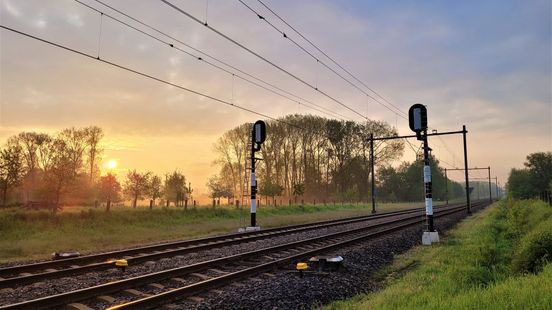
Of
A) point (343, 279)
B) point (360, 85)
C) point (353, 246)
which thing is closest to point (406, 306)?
point (343, 279)

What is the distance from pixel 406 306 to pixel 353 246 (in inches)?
389

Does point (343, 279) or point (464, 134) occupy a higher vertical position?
point (464, 134)

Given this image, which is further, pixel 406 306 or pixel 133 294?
pixel 133 294

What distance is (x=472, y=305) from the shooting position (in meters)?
6.09

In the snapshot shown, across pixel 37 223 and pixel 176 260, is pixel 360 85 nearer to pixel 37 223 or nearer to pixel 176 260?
pixel 176 260

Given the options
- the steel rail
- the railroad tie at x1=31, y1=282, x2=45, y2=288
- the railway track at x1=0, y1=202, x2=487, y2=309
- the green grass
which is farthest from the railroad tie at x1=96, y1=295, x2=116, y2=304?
the green grass

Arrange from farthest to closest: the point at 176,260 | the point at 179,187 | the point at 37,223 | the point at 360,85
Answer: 1. the point at 179,187
2. the point at 360,85
3. the point at 37,223
4. the point at 176,260

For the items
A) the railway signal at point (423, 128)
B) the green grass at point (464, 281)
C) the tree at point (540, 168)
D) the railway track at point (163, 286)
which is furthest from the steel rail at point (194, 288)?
the tree at point (540, 168)

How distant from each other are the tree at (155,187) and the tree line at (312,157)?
9460mm

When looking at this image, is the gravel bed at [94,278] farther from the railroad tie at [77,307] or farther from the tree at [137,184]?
the tree at [137,184]

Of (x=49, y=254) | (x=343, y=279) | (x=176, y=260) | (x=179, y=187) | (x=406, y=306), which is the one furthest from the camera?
(x=179, y=187)

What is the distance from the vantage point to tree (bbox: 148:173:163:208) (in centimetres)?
7144

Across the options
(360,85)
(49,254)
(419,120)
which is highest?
(360,85)

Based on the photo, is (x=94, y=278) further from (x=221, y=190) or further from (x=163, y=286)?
(x=221, y=190)
